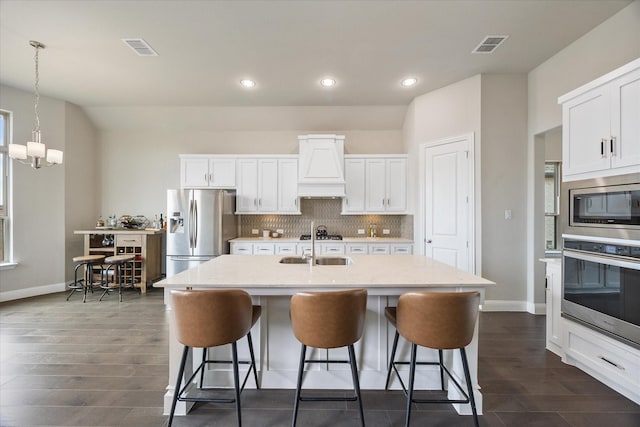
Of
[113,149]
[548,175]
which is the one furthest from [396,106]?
[113,149]

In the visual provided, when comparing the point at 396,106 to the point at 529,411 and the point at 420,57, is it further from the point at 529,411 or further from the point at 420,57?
the point at 529,411

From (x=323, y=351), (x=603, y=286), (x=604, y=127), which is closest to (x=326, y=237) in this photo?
(x=323, y=351)

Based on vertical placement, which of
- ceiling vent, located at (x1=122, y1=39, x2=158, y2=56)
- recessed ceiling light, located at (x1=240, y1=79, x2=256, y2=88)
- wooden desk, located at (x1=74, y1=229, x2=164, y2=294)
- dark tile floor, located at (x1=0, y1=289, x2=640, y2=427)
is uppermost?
recessed ceiling light, located at (x1=240, y1=79, x2=256, y2=88)

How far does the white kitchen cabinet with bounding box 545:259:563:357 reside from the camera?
265 cm

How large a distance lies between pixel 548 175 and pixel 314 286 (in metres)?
4.96

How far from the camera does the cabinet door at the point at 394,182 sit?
4906 mm

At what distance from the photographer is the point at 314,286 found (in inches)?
70.9

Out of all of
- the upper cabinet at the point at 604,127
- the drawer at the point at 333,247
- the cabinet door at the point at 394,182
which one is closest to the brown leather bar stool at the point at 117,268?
the drawer at the point at 333,247

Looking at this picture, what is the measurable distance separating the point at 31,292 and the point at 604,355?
7054mm

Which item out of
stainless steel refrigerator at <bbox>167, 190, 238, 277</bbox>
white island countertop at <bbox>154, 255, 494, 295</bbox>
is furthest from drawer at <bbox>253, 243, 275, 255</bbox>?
white island countertop at <bbox>154, 255, 494, 295</bbox>

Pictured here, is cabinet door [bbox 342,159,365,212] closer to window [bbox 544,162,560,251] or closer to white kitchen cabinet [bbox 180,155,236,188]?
white kitchen cabinet [bbox 180,155,236,188]

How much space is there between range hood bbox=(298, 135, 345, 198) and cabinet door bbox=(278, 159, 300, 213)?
23cm

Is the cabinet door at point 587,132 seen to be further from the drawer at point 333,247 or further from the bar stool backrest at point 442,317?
the drawer at point 333,247

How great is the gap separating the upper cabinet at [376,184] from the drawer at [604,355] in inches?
111
